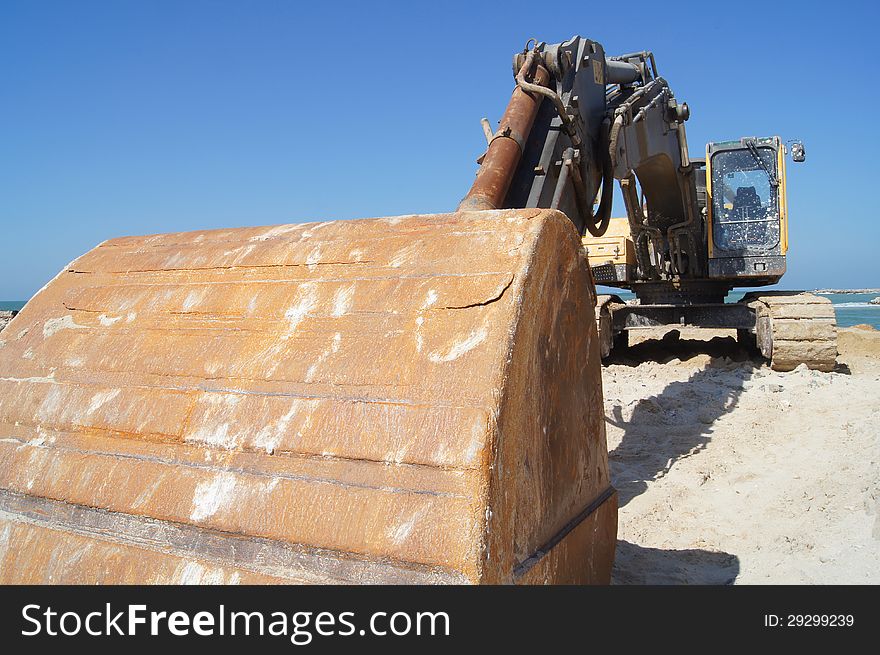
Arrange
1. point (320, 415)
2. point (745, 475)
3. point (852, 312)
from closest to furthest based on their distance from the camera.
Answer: point (320, 415) < point (745, 475) < point (852, 312)

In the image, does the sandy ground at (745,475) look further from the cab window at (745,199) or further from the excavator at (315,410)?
the cab window at (745,199)

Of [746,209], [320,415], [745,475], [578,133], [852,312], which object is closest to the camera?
[320,415]

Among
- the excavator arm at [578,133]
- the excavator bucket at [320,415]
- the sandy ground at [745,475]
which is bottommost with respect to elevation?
the sandy ground at [745,475]

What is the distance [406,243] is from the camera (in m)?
2.10

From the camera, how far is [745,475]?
15.4 feet

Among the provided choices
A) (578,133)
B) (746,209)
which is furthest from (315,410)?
(746,209)

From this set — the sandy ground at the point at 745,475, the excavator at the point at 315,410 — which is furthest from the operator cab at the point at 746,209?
the excavator at the point at 315,410

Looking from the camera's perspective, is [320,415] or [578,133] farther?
[578,133]

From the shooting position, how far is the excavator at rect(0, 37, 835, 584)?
5.06ft

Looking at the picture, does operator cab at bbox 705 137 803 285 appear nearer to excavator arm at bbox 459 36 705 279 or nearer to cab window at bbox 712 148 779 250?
cab window at bbox 712 148 779 250

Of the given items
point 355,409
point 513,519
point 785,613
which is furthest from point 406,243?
point 785,613

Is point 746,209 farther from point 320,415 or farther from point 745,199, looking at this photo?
point 320,415

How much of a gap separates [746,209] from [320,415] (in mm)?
8719

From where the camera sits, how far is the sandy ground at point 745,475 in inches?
128
